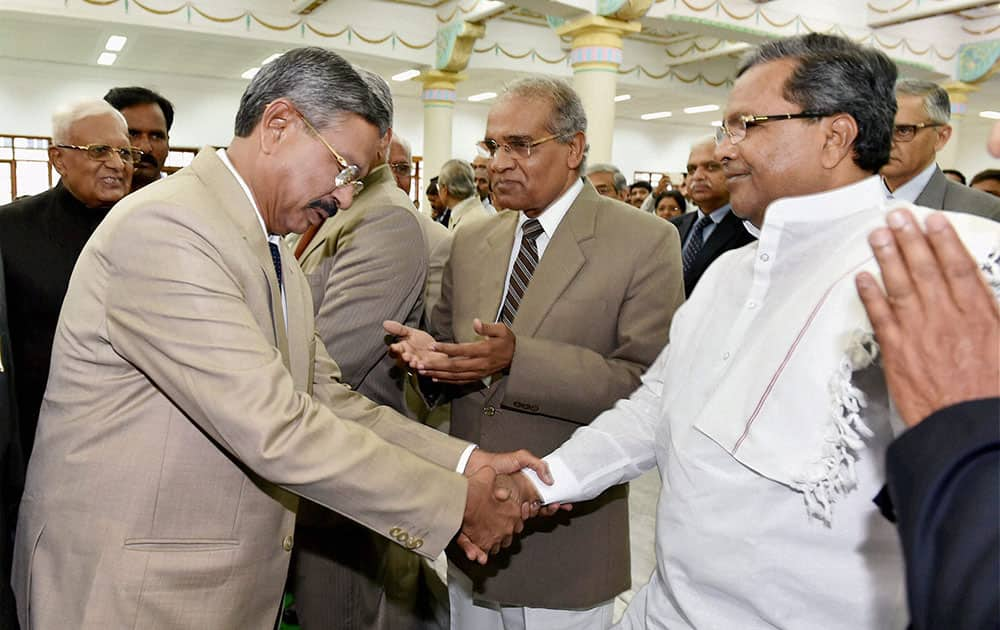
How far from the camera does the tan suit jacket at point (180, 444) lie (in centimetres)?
160

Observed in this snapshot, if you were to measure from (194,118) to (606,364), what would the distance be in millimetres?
17705

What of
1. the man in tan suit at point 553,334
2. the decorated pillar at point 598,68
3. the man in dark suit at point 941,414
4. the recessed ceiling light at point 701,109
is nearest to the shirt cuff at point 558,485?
the man in tan suit at point 553,334

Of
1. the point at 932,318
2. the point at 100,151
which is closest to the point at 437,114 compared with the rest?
the point at 100,151

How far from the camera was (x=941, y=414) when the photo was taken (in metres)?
0.74

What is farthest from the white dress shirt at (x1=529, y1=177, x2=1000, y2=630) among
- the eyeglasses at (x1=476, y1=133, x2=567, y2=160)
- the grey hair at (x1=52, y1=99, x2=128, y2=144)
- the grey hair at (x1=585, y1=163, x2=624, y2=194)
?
the grey hair at (x1=585, y1=163, x2=624, y2=194)

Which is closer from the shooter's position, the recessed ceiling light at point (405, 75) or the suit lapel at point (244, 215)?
the suit lapel at point (244, 215)

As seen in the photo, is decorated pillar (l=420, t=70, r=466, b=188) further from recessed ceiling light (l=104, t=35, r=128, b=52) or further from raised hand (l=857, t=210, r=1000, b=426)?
raised hand (l=857, t=210, r=1000, b=426)

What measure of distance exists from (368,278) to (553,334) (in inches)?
26.8

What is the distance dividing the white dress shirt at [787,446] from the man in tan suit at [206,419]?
571 millimetres

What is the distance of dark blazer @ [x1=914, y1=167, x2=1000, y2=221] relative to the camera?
336 centimetres

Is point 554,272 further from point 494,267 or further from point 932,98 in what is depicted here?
point 932,98

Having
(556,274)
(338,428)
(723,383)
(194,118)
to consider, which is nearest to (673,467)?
(723,383)

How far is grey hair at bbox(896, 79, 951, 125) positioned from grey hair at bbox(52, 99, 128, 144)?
10.3 feet

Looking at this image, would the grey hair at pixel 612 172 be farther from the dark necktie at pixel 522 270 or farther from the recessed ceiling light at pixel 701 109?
the recessed ceiling light at pixel 701 109
